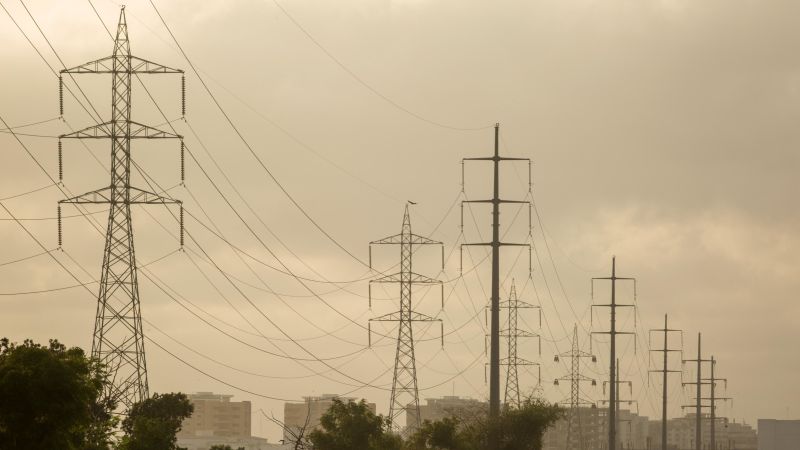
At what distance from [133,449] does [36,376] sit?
16.5 meters

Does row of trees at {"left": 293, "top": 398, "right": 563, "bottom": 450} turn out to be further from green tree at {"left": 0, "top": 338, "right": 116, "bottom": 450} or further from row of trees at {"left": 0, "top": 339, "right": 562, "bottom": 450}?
green tree at {"left": 0, "top": 338, "right": 116, "bottom": 450}

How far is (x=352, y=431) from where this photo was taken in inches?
3504

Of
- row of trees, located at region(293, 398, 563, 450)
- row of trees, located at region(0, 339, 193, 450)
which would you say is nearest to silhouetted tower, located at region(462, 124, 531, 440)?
row of trees, located at region(293, 398, 563, 450)

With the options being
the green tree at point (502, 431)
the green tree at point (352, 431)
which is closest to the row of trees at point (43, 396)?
the green tree at point (352, 431)

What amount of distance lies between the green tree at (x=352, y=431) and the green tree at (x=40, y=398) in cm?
4228

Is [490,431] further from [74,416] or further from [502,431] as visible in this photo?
[74,416]

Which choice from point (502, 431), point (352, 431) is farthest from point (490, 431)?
point (352, 431)

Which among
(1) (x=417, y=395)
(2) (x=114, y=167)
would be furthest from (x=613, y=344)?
(2) (x=114, y=167)

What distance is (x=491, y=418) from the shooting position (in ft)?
340

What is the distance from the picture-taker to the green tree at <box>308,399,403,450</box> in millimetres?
88875

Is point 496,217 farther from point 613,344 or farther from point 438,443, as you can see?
point 613,344

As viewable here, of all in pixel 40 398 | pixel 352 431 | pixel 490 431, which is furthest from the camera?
pixel 490 431

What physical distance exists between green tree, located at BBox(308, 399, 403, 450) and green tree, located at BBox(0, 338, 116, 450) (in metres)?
42.3

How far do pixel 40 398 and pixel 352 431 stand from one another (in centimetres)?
4408
